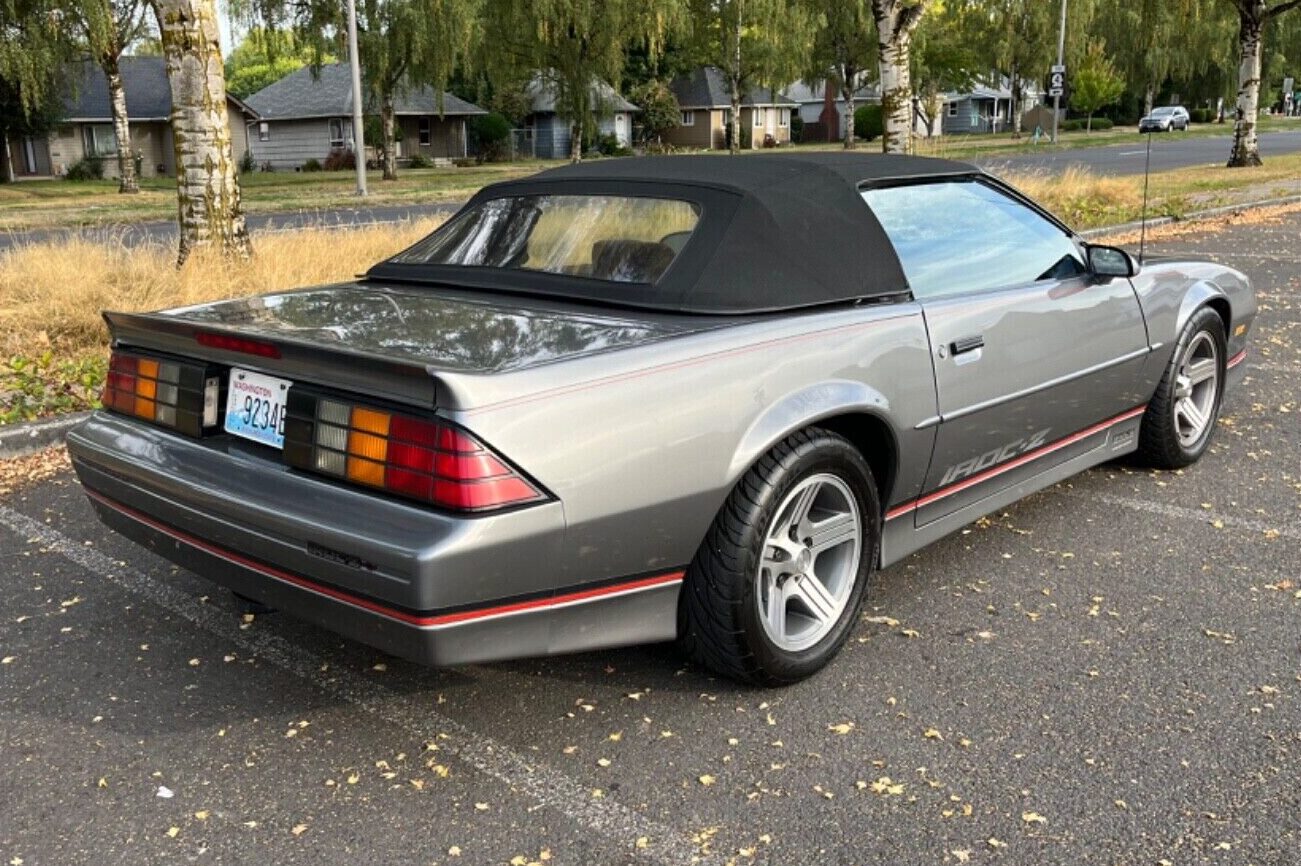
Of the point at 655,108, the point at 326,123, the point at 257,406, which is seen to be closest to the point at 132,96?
the point at 326,123

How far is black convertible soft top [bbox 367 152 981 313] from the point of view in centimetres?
338

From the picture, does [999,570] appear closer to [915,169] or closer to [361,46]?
[915,169]

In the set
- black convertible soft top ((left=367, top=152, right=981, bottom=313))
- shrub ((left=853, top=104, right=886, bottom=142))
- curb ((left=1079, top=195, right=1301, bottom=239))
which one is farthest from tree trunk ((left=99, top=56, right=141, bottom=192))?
shrub ((left=853, top=104, right=886, bottom=142))

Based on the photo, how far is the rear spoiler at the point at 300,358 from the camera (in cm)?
267

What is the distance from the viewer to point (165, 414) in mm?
3324

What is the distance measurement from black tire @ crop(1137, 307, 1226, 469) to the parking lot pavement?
79cm

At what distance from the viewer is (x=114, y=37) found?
92.6 feet

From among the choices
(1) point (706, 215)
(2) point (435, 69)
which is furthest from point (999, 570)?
(2) point (435, 69)

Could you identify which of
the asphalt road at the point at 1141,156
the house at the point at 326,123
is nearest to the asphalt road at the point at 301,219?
the asphalt road at the point at 1141,156

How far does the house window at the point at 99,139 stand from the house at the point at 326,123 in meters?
6.73

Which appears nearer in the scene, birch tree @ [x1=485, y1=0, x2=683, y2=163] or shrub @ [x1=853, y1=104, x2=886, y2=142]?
birch tree @ [x1=485, y1=0, x2=683, y2=163]

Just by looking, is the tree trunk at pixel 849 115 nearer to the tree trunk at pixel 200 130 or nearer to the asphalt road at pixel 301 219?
the asphalt road at pixel 301 219

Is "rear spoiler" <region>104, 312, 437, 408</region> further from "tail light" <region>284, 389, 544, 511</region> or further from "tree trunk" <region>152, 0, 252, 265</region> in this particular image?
"tree trunk" <region>152, 0, 252, 265</region>

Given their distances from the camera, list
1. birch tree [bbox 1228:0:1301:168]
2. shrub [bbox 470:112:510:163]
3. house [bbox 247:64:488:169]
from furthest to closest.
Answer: shrub [bbox 470:112:510:163]
house [bbox 247:64:488:169]
birch tree [bbox 1228:0:1301:168]
